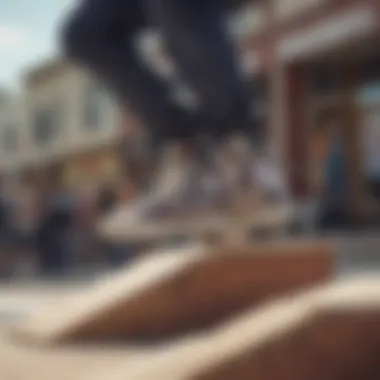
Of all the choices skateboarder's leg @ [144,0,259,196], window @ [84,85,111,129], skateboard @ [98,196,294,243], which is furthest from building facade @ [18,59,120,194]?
skateboarder's leg @ [144,0,259,196]

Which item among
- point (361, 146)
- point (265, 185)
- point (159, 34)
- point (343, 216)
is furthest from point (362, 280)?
point (361, 146)

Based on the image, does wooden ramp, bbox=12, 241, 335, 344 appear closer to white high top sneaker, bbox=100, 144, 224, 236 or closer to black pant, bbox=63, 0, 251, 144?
white high top sneaker, bbox=100, 144, 224, 236

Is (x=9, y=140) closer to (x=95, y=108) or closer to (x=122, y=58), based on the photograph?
(x=95, y=108)

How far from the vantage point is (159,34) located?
9.27 ft

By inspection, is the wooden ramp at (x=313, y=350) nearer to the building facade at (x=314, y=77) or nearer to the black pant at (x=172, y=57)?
the black pant at (x=172, y=57)

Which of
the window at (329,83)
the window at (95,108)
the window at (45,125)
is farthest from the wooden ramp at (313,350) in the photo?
the window at (329,83)

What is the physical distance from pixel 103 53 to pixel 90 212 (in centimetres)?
102

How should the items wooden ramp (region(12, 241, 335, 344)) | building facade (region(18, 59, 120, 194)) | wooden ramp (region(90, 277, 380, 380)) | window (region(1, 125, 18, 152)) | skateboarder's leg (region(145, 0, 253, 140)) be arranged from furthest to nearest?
1. window (region(1, 125, 18, 152))
2. building facade (region(18, 59, 120, 194))
3. wooden ramp (region(12, 241, 335, 344))
4. skateboarder's leg (region(145, 0, 253, 140))
5. wooden ramp (region(90, 277, 380, 380))

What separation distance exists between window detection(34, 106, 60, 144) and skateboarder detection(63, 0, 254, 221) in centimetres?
80

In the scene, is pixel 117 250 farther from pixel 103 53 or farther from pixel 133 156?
pixel 103 53

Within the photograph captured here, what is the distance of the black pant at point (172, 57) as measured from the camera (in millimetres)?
2770

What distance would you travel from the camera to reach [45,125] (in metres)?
3.80

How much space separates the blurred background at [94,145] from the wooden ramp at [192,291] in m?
0.21

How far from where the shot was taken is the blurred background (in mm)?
3357
